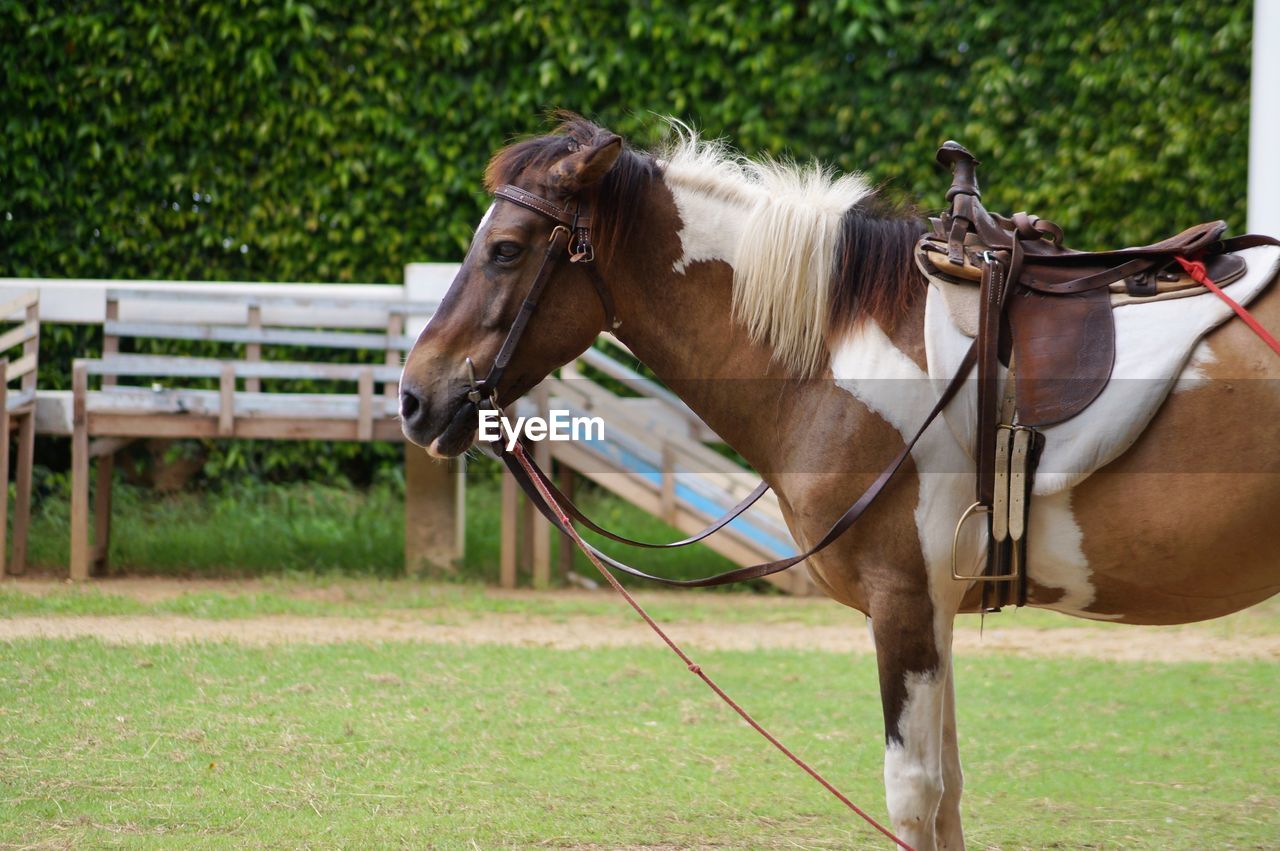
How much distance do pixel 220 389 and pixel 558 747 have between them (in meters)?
4.23

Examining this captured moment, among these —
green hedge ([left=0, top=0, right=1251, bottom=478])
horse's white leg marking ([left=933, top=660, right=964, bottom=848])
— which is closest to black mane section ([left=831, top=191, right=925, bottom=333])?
horse's white leg marking ([left=933, top=660, right=964, bottom=848])

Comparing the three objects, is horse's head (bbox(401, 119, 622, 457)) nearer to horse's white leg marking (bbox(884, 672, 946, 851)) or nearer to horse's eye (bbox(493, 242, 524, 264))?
horse's eye (bbox(493, 242, 524, 264))

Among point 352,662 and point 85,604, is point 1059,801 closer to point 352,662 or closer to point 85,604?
point 352,662

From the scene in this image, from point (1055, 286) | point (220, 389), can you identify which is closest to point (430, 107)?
point (220, 389)

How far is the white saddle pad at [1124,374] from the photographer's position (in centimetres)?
265

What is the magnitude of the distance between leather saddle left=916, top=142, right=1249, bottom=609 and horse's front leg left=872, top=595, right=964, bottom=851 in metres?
0.16

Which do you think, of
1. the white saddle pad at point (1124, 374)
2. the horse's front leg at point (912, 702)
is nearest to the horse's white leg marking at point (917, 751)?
the horse's front leg at point (912, 702)

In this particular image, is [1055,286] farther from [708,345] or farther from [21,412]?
[21,412]

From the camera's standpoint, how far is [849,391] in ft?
9.29

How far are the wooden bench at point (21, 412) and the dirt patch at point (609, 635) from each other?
1419 millimetres

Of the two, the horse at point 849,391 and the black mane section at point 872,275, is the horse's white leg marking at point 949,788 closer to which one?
the horse at point 849,391

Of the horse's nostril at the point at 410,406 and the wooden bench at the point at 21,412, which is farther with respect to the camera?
the wooden bench at the point at 21,412

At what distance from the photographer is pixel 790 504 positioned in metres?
2.92

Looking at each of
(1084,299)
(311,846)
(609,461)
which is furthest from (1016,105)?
(311,846)
